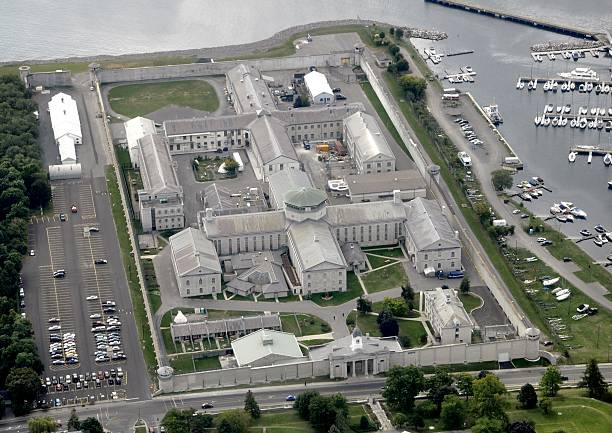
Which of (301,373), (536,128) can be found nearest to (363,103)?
(536,128)

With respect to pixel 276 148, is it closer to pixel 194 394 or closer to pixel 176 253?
pixel 176 253

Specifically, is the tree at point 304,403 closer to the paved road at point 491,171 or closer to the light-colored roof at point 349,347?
the light-colored roof at point 349,347

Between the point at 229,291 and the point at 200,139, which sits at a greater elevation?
the point at 200,139

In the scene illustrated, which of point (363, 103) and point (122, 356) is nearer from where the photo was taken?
point (122, 356)

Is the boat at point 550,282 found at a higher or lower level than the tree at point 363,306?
lower

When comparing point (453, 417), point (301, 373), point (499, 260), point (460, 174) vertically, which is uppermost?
point (460, 174)

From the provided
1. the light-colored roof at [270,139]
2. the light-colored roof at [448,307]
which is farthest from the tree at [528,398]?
the light-colored roof at [270,139]

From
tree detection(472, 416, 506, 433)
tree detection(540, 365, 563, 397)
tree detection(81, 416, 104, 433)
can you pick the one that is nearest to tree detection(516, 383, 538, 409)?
tree detection(540, 365, 563, 397)
